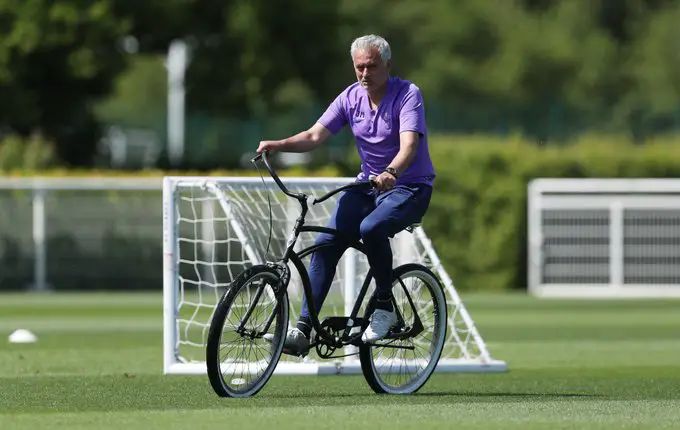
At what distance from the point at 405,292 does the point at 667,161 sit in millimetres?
14251

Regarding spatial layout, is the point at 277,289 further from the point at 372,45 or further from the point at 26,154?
the point at 26,154

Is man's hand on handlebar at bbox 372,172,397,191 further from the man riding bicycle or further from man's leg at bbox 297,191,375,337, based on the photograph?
man's leg at bbox 297,191,375,337

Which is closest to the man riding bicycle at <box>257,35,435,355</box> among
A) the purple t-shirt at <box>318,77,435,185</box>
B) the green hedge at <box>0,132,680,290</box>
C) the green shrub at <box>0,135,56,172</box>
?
the purple t-shirt at <box>318,77,435,185</box>

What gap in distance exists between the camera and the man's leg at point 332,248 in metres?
9.92

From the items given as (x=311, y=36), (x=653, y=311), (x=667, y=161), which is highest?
(x=311, y=36)

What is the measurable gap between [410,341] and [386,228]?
38.6 inches

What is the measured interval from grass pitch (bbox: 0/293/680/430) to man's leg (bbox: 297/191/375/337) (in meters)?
0.57

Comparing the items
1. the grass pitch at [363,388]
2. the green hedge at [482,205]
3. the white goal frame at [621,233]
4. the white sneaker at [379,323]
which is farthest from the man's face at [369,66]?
the green hedge at [482,205]

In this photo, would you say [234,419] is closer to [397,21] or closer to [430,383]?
[430,383]

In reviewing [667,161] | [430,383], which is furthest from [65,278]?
[430,383]

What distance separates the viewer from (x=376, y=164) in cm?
1002

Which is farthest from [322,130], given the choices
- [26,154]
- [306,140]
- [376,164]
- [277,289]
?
[26,154]

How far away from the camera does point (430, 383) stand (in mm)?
11289

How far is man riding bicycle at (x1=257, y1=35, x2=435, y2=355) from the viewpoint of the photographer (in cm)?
977
